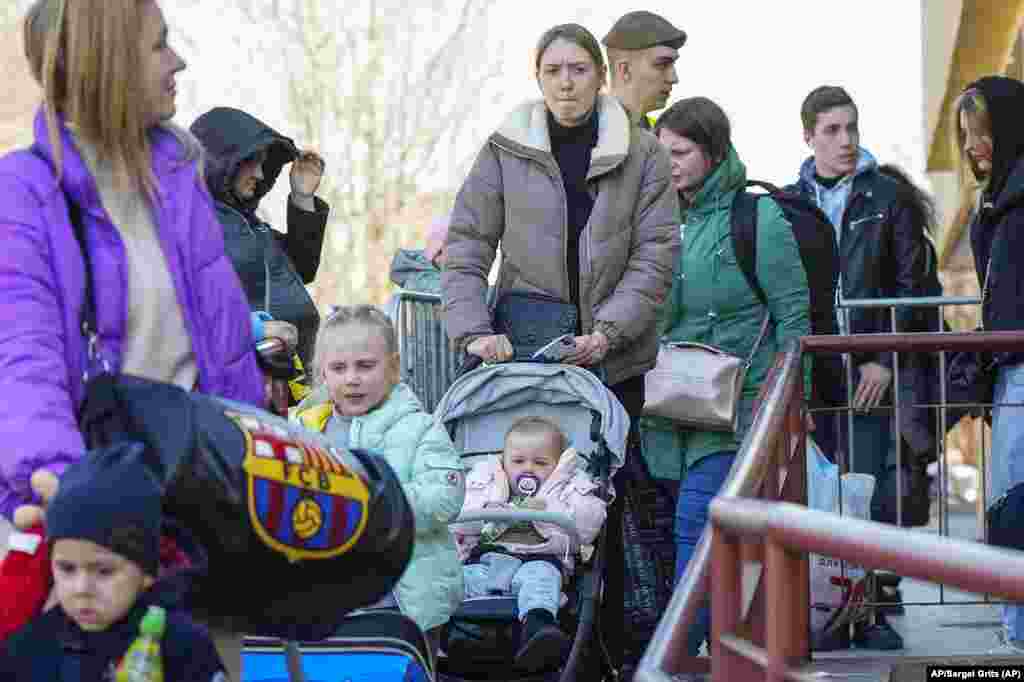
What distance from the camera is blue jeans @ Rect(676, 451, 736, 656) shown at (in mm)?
7754

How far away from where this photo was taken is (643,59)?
9000mm

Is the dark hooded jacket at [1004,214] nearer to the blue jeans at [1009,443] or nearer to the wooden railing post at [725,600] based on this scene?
the blue jeans at [1009,443]

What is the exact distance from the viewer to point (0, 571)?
4082mm

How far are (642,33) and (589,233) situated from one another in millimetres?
1641

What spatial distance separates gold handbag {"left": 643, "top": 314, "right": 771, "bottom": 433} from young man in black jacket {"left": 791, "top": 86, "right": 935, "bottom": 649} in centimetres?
157

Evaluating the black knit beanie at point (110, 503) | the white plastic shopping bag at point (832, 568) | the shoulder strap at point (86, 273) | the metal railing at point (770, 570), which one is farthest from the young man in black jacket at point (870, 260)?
the black knit beanie at point (110, 503)

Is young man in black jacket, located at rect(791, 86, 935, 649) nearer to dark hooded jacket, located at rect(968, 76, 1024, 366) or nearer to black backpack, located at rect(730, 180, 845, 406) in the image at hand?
black backpack, located at rect(730, 180, 845, 406)

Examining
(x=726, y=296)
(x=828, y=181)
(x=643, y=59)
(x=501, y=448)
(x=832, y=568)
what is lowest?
(x=832, y=568)

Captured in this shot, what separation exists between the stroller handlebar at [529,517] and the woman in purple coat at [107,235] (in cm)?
246

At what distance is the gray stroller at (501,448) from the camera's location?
6.80 m

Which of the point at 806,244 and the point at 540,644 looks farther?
the point at 806,244

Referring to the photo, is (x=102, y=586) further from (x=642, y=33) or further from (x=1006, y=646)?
(x=642, y=33)

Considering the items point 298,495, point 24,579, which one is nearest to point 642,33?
point 298,495

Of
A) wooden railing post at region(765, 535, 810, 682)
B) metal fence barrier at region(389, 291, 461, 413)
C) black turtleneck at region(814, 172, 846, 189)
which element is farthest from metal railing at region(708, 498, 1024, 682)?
black turtleneck at region(814, 172, 846, 189)
